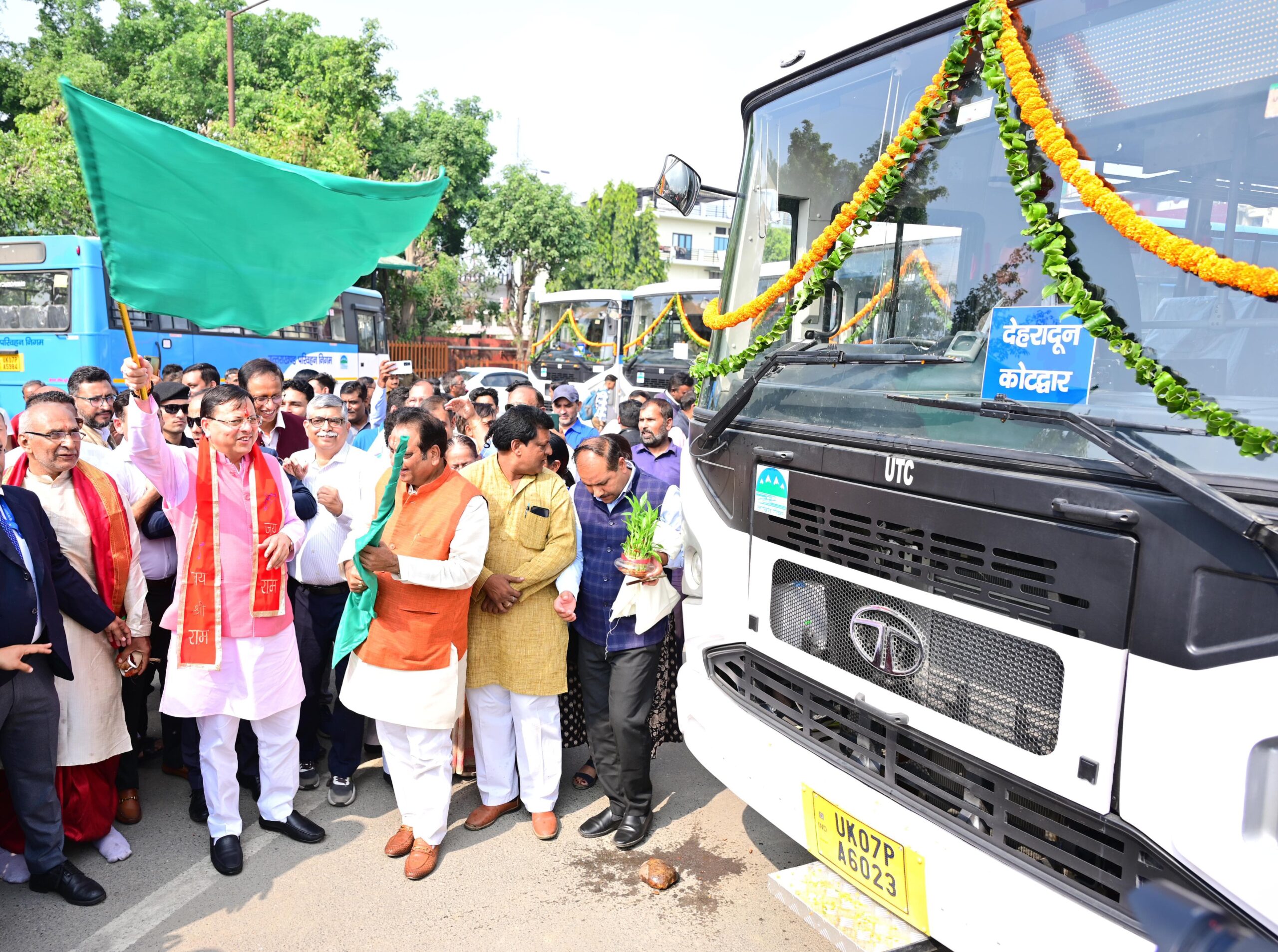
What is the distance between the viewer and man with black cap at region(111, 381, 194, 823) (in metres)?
4.14

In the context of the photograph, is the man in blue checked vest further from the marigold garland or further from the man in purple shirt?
the marigold garland

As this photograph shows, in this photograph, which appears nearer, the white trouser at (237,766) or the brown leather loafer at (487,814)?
the white trouser at (237,766)

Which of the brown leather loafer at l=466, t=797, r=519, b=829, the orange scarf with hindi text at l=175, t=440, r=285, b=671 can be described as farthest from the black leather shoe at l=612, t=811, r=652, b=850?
the orange scarf with hindi text at l=175, t=440, r=285, b=671

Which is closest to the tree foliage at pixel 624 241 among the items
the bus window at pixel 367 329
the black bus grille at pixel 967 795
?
the bus window at pixel 367 329

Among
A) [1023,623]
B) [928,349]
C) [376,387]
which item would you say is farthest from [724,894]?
[376,387]

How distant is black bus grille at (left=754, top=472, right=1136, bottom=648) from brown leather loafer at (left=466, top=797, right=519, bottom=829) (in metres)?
2.12

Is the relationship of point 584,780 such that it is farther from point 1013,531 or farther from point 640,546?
point 1013,531

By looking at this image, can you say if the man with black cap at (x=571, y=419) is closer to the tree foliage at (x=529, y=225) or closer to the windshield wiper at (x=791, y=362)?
the windshield wiper at (x=791, y=362)

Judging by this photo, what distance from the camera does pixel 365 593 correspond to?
3.71 metres

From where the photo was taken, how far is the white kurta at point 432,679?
3.67 m

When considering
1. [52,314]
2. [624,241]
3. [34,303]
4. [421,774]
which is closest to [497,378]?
[52,314]

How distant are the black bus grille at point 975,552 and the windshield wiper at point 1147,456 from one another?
0.18 meters

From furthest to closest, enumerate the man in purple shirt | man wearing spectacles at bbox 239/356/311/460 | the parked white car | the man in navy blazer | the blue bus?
the parked white car
the blue bus
the man in purple shirt
man wearing spectacles at bbox 239/356/311/460
the man in navy blazer

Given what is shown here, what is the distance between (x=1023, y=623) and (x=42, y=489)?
3.58 meters
